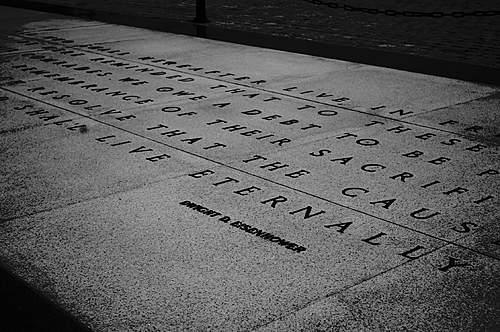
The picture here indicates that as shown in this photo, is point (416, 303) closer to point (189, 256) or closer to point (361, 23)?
point (189, 256)

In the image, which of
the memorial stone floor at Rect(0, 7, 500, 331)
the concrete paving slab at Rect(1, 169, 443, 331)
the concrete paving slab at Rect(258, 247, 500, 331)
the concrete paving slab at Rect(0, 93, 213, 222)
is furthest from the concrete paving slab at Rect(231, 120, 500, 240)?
the concrete paving slab at Rect(0, 93, 213, 222)

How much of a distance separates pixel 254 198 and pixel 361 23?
312 inches

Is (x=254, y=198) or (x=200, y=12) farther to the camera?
(x=200, y=12)

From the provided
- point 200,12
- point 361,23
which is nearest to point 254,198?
point 200,12

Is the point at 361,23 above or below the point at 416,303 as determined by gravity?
above

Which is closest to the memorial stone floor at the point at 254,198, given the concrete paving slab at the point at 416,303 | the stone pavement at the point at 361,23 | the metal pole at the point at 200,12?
the concrete paving slab at the point at 416,303

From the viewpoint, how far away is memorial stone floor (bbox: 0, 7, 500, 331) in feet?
11.1

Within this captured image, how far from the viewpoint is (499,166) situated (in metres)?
5.12

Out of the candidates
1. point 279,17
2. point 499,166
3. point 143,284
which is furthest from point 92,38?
point 143,284

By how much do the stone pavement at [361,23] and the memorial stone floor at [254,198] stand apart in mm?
1958

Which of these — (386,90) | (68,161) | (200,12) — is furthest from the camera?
(200,12)

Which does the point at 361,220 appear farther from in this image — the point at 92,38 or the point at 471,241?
the point at 92,38

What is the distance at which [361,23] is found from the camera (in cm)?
1194

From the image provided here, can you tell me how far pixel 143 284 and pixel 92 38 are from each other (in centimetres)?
708
